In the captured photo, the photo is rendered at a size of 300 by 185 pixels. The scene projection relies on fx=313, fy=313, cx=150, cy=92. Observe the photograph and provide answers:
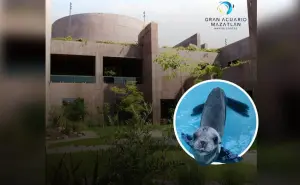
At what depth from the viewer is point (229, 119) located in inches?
160

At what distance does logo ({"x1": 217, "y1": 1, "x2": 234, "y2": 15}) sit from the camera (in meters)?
4.01

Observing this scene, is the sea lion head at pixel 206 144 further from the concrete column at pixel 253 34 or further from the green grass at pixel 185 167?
the concrete column at pixel 253 34

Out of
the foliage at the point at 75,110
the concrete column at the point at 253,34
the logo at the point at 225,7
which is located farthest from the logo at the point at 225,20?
the foliage at the point at 75,110

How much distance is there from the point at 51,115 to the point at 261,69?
2806 mm

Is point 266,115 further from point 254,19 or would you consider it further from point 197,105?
point 254,19

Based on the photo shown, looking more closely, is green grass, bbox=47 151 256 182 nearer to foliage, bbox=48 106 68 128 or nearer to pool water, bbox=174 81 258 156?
pool water, bbox=174 81 258 156

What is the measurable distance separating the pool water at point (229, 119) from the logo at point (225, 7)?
912 millimetres

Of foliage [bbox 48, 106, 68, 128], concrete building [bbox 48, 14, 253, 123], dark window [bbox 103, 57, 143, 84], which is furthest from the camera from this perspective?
dark window [bbox 103, 57, 143, 84]

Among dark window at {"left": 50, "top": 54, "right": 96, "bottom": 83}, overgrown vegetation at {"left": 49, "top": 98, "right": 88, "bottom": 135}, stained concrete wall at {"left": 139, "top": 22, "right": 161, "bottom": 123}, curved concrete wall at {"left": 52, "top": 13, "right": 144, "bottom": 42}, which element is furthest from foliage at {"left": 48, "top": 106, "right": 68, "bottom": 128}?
stained concrete wall at {"left": 139, "top": 22, "right": 161, "bottom": 123}

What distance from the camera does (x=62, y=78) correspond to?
12.9ft

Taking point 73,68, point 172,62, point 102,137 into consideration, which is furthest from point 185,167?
point 73,68

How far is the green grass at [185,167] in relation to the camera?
12.7 ft

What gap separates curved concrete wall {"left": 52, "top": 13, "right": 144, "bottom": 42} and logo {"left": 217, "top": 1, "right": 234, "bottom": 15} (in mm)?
1022

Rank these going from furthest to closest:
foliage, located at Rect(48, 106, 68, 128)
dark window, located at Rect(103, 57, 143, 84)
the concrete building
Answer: dark window, located at Rect(103, 57, 143, 84) → the concrete building → foliage, located at Rect(48, 106, 68, 128)
